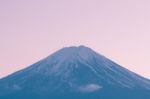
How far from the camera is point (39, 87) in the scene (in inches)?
6727

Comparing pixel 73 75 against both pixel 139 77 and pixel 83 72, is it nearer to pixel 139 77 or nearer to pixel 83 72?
pixel 83 72

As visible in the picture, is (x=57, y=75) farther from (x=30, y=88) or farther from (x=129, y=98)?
(x=129, y=98)

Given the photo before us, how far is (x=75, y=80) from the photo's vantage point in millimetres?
173000

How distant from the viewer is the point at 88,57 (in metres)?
183

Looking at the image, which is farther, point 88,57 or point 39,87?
point 88,57

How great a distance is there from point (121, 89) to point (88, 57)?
21142 millimetres

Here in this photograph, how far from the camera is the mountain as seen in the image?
16450 centimetres

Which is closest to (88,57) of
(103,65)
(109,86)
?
(103,65)

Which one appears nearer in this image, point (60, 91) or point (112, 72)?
point (60, 91)

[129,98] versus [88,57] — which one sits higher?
[88,57]

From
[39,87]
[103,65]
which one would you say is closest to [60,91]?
[39,87]

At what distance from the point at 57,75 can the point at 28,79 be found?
25.9 feet

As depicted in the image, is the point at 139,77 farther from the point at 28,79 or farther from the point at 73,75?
the point at 28,79

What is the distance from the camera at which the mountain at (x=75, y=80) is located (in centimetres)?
16450
